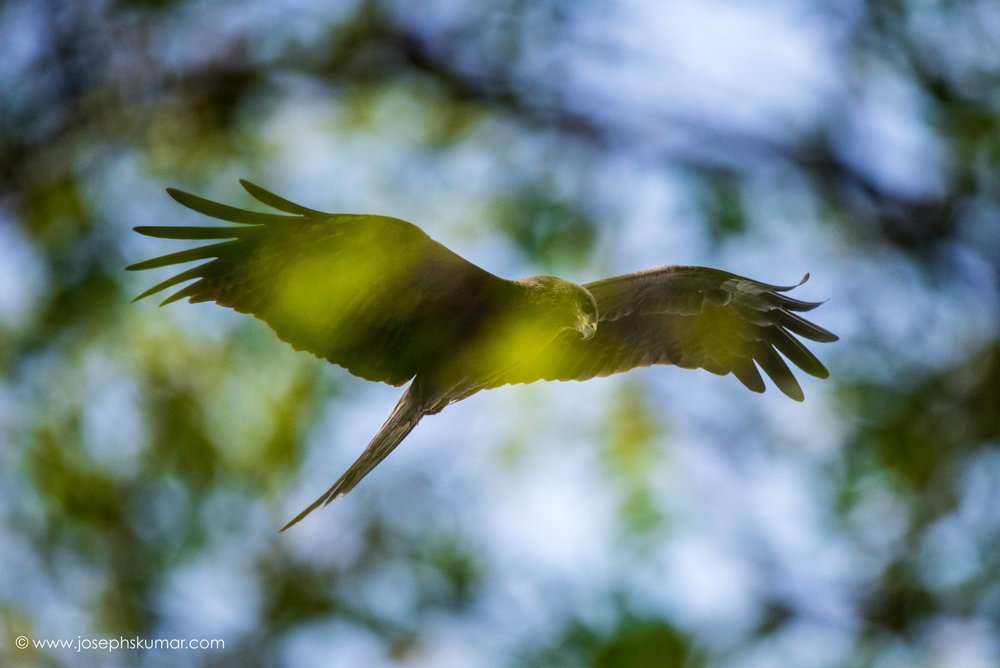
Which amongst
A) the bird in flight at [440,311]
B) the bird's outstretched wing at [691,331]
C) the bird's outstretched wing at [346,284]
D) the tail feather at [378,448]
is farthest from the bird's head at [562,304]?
the tail feather at [378,448]

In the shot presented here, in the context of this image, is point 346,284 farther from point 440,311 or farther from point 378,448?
point 378,448

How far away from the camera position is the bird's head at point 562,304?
501 centimetres

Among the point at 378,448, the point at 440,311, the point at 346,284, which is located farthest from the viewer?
the point at 440,311

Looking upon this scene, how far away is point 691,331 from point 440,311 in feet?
5.59

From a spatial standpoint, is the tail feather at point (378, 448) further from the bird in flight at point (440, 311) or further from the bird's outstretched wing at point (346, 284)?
the bird's outstretched wing at point (346, 284)

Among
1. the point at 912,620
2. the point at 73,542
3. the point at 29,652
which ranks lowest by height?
the point at 29,652

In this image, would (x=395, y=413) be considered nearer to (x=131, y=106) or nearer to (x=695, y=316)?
(x=695, y=316)

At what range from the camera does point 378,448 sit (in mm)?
4547

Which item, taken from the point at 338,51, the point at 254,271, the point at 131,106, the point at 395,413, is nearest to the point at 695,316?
the point at 395,413

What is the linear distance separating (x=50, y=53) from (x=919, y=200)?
596 centimetres

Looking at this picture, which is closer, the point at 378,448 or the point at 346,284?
the point at 378,448

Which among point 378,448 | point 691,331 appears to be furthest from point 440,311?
point 691,331

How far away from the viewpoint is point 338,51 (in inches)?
310

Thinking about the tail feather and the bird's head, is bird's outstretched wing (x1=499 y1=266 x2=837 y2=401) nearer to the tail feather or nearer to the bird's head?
the bird's head
